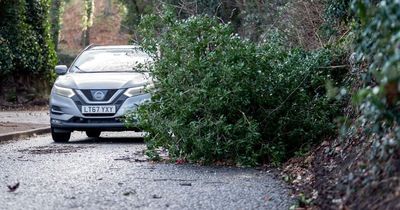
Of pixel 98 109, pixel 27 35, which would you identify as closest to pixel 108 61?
pixel 98 109

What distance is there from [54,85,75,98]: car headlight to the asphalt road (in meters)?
2.51

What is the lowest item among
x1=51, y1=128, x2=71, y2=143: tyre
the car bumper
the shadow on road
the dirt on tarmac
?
the dirt on tarmac

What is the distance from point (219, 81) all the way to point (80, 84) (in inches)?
192

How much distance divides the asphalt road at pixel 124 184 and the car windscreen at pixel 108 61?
369 centimetres

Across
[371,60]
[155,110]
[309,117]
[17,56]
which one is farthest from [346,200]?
[17,56]

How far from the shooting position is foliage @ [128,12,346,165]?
9.95 m

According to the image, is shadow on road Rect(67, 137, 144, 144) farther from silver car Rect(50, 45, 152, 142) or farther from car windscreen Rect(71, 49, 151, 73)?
car windscreen Rect(71, 49, 151, 73)

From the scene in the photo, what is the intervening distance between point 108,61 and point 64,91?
1570 millimetres

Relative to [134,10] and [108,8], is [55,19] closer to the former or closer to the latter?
[134,10]

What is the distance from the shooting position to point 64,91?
14.5 m

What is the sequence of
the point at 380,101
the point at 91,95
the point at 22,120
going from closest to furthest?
the point at 380,101 → the point at 91,95 → the point at 22,120

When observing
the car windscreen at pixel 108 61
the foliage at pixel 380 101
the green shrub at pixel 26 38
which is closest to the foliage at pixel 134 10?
the green shrub at pixel 26 38

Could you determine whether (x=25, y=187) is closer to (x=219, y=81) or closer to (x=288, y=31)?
(x=219, y=81)

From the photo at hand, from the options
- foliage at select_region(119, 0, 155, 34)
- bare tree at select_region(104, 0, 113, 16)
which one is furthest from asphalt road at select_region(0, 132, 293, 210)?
bare tree at select_region(104, 0, 113, 16)
